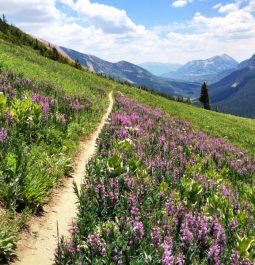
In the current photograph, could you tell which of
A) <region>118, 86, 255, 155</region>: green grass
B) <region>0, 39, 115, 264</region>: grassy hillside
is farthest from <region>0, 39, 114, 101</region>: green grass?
<region>0, 39, 115, 264</region>: grassy hillside

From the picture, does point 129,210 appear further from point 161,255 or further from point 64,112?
point 64,112

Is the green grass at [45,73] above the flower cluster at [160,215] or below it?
above

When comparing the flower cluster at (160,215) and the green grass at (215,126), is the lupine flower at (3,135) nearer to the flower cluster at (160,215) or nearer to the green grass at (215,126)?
the flower cluster at (160,215)

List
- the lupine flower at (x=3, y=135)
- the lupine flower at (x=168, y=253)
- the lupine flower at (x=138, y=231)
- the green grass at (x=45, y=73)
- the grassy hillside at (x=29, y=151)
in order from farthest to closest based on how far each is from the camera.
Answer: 1. the green grass at (x=45, y=73)
2. the lupine flower at (x=3, y=135)
3. the grassy hillside at (x=29, y=151)
4. the lupine flower at (x=138, y=231)
5. the lupine flower at (x=168, y=253)

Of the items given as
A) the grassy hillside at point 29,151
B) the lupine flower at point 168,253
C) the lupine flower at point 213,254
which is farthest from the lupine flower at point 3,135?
the lupine flower at point 213,254

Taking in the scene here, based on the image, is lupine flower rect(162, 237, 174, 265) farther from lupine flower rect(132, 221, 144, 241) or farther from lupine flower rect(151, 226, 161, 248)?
lupine flower rect(132, 221, 144, 241)

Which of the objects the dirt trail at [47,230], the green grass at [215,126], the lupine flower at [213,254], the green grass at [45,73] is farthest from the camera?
the green grass at [215,126]

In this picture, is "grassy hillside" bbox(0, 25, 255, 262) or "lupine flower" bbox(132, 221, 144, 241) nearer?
"lupine flower" bbox(132, 221, 144, 241)

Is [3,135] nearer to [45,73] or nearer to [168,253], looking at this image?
[168,253]

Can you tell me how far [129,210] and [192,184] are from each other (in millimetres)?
2009

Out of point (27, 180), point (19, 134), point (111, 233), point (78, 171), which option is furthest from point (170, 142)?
point (111, 233)

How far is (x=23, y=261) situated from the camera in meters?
5.86

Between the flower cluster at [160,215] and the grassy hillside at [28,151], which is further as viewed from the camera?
the grassy hillside at [28,151]

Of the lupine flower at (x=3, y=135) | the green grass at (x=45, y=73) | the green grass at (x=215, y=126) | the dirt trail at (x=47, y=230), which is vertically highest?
the green grass at (x=45, y=73)
